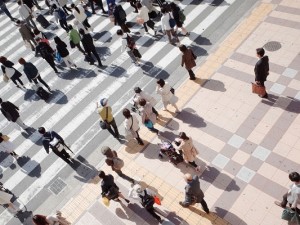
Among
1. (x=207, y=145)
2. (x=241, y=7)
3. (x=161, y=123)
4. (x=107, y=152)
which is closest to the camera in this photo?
(x=107, y=152)

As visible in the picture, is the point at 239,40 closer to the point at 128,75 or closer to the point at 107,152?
the point at 128,75

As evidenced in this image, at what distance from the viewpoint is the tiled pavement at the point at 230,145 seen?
34.0 ft

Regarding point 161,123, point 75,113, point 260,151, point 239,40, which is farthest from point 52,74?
point 260,151

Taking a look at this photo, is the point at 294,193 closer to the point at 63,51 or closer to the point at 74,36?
Answer: the point at 63,51

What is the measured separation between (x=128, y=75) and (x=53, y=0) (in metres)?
8.12

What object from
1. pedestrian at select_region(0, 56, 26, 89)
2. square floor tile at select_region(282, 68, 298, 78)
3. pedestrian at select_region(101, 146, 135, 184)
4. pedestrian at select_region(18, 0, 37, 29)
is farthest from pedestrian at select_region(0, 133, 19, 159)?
square floor tile at select_region(282, 68, 298, 78)

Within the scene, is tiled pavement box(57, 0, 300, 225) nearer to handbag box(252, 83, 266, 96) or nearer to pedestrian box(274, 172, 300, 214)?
handbag box(252, 83, 266, 96)

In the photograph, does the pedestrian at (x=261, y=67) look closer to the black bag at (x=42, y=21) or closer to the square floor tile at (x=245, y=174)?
the square floor tile at (x=245, y=174)

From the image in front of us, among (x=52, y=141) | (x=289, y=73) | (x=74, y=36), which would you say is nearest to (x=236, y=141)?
(x=289, y=73)

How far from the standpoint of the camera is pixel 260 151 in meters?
11.3

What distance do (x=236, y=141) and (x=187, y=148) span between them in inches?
83.2

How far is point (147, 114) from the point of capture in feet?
40.2

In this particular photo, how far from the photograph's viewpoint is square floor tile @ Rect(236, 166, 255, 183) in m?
10.7

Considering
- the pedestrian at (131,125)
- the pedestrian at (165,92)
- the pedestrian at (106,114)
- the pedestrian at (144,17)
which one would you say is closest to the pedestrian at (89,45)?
the pedestrian at (144,17)
